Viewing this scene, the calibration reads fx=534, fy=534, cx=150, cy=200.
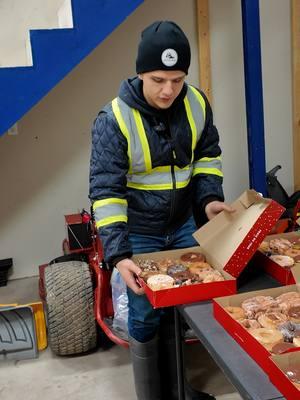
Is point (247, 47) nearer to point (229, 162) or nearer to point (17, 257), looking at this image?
point (229, 162)

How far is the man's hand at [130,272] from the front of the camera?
1.65m

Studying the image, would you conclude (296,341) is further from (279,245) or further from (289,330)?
(279,245)

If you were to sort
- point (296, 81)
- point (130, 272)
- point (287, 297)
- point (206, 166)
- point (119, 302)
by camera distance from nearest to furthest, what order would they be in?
point (287, 297), point (130, 272), point (206, 166), point (119, 302), point (296, 81)

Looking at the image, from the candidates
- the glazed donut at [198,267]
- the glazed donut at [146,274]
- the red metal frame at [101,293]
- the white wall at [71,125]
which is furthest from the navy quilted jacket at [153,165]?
the white wall at [71,125]

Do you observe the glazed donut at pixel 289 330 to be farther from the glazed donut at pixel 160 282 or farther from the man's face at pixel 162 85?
the man's face at pixel 162 85

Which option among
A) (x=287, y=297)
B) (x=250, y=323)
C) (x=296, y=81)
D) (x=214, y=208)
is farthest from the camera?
(x=296, y=81)

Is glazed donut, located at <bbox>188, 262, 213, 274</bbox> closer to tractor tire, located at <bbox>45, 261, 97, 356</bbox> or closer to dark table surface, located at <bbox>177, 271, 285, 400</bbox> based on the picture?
dark table surface, located at <bbox>177, 271, 285, 400</bbox>

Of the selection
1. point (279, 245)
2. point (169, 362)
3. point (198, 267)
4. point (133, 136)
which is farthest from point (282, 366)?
point (169, 362)

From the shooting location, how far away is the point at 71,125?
3830 millimetres

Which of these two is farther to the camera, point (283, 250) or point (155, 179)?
point (155, 179)

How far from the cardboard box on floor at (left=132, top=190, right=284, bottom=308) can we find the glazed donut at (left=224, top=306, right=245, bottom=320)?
13 centimetres

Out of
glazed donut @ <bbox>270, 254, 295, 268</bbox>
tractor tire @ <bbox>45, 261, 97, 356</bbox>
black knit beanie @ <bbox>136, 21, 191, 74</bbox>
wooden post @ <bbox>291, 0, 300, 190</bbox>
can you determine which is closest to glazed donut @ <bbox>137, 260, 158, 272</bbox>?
glazed donut @ <bbox>270, 254, 295, 268</bbox>

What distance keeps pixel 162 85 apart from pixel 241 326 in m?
0.83

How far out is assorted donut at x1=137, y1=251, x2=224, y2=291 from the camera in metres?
1.58
